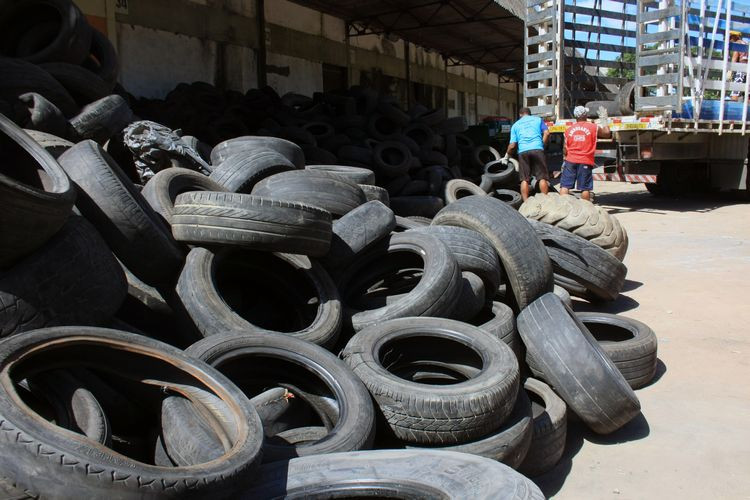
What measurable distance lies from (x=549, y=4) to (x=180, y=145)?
975 cm

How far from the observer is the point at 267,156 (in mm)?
5812

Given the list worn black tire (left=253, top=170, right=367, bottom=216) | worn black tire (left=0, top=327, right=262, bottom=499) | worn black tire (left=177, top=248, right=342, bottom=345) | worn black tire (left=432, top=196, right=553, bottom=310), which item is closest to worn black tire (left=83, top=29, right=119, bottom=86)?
worn black tire (left=253, top=170, right=367, bottom=216)

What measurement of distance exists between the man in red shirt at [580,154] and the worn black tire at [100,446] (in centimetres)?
923

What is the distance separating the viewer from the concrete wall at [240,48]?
1233 cm

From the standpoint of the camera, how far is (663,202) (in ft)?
48.6

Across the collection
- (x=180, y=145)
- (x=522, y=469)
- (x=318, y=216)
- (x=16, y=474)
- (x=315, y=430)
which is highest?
(x=180, y=145)

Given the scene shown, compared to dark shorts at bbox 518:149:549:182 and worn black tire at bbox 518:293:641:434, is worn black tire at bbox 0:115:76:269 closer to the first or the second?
worn black tire at bbox 518:293:641:434

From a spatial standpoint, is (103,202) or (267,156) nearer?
(103,202)

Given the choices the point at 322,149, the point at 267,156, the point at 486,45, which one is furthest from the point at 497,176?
the point at 486,45

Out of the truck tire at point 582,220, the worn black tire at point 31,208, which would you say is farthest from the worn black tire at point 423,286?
the truck tire at point 582,220

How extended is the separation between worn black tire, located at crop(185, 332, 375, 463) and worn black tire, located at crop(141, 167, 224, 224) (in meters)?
1.28

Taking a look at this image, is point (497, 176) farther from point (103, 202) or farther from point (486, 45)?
point (486, 45)

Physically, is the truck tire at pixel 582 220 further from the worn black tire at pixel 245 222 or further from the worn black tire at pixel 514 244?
the worn black tire at pixel 245 222

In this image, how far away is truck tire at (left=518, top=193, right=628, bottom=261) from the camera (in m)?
6.33
